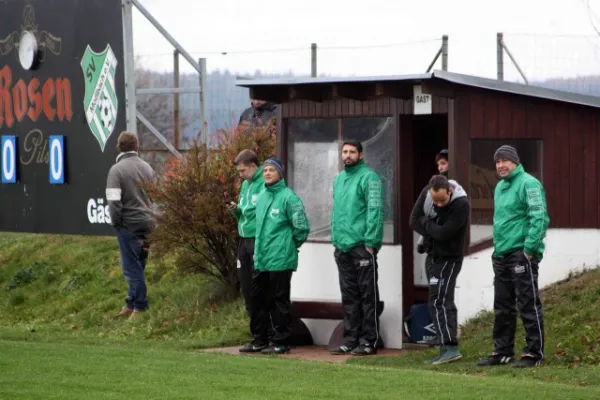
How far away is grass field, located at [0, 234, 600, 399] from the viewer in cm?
1025

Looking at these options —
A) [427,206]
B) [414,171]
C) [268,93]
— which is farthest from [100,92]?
[427,206]

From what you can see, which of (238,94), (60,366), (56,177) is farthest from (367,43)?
(60,366)

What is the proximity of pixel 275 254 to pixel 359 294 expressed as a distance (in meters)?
0.93

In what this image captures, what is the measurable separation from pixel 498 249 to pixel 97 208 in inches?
314

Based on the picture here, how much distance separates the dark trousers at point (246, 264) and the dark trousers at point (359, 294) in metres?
1.08

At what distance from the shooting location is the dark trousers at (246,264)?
14438 millimetres

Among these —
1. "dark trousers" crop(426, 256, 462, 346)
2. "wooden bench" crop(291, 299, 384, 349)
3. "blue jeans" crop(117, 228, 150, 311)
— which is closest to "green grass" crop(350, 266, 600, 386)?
"dark trousers" crop(426, 256, 462, 346)

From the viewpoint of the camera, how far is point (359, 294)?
1370 centimetres

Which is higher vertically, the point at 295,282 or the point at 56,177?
the point at 56,177

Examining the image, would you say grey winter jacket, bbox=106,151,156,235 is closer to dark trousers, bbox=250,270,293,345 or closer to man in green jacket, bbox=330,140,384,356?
dark trousers, bbox=250,270,293,345

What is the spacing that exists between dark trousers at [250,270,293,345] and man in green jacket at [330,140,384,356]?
1.94 feet

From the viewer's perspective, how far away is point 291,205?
13844mm

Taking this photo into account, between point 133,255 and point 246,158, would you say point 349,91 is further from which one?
point 133,255

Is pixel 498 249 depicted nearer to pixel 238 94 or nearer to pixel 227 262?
pixel 227 262
